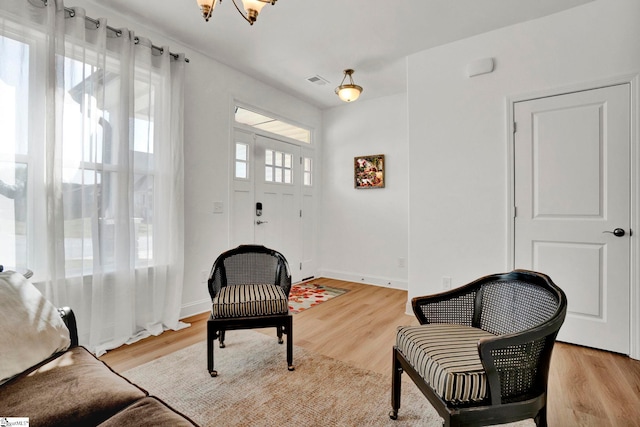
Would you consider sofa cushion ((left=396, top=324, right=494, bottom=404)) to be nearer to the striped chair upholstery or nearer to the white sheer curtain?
the striped chair upholstery

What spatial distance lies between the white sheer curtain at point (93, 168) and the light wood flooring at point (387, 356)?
306 mm

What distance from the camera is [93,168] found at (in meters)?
2.35

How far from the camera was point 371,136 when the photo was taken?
4.58 metres

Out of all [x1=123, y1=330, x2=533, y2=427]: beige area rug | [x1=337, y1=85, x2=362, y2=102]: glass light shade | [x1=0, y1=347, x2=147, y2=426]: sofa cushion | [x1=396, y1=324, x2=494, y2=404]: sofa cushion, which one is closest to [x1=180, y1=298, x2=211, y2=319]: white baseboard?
[x1=123, y1=330, x2=533, y2=427]: beige area rug

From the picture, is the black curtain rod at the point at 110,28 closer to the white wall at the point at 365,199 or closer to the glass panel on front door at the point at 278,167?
the glass panel on front door at the point at 278,167

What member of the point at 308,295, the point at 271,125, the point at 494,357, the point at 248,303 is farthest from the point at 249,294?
the point at 271,125

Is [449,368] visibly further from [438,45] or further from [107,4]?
[107,4]

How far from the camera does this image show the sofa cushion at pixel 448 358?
45.2 inches

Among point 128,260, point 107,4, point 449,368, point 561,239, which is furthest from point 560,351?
point 107,4

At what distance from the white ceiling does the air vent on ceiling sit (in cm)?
14

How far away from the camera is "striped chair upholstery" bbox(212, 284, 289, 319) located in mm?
2033

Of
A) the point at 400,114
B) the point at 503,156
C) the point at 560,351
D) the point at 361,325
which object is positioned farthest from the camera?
the point at 400,114

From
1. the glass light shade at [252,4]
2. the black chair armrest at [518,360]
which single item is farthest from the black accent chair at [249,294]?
the glass light shade at [252,4]

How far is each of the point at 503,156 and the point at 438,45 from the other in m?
1.28
